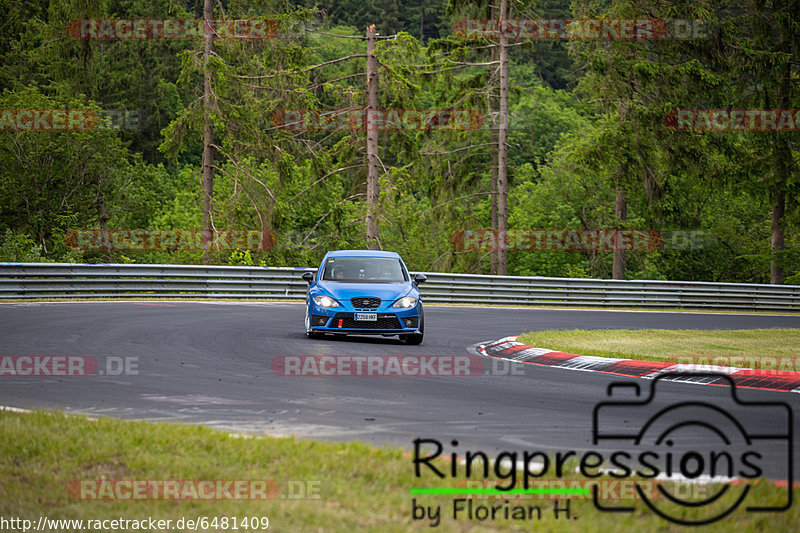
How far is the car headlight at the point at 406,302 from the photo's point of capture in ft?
49.4

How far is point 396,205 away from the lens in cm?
3622

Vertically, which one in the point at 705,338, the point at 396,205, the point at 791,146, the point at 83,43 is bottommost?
the point at 705,338

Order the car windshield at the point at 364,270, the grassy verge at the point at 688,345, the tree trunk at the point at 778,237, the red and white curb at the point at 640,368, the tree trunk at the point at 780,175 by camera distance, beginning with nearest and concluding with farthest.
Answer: the red and white curb at the point at 640,368 → the grassy verge at the point at 688,345 → the car windshield at the point at 364,270 → the tree trunk at the point at 780,175 → the tree trunk at the point at 778,237

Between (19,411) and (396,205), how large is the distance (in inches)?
1138

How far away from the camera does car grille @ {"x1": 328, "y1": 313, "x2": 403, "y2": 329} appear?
15.0 m

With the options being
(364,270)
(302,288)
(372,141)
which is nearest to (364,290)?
(364,270)

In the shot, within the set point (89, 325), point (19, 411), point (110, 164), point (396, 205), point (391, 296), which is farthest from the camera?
point (110, 164)

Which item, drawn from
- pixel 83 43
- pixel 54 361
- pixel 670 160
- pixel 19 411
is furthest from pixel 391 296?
pixel 83 43

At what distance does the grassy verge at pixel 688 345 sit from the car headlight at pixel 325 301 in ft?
11.0

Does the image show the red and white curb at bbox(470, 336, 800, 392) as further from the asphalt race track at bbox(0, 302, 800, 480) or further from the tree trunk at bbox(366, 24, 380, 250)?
the tree trunk at bbox(366, 24, 380, 250)

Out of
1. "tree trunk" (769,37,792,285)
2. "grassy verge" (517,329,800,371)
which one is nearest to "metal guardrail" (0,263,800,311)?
"tree trunk" (769,37,792,285)

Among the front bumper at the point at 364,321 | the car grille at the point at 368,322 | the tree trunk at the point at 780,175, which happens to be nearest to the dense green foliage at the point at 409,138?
the tree trunk at the point at 780,175

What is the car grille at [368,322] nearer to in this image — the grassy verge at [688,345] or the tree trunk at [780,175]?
the grassy verge at [688,345]

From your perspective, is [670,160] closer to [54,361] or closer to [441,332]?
[441,332]
